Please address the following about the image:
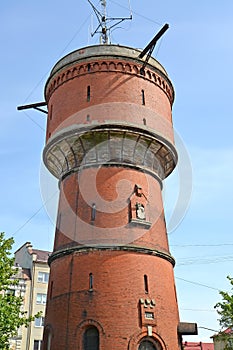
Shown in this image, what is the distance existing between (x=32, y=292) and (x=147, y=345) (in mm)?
19559

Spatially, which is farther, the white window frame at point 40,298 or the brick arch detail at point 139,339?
the white window frame at point 40,298

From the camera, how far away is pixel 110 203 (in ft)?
51.8

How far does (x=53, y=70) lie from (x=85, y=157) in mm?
4976

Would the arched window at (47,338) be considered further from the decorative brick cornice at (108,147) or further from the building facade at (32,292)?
the building facade at (32,292)

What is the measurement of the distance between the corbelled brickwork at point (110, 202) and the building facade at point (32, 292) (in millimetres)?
15992

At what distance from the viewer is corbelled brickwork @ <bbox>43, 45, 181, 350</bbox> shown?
14172 millimetres

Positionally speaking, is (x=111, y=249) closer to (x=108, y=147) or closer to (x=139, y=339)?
(x=139, y=339)

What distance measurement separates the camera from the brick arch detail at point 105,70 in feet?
58.1

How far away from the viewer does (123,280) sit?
1452 centimetres

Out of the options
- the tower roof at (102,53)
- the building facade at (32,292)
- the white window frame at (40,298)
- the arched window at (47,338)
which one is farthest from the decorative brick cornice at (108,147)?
the white window frame at (40,298)

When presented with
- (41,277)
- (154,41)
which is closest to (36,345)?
(41,277)

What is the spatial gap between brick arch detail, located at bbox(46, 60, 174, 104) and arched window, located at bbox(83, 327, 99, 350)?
10172 mm

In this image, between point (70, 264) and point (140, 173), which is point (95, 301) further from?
point (140, 173)

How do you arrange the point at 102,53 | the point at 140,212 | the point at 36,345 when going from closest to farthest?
the point at 140,212 → the point at 102,53 → the point at 36,345
